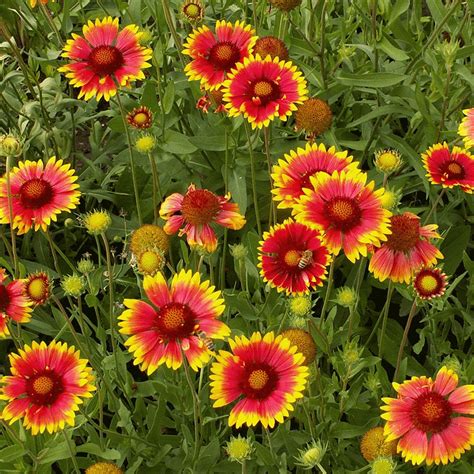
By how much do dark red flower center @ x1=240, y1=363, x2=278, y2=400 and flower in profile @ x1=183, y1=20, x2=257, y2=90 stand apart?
0.81 m

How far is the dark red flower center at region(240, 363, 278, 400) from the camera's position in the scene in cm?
142

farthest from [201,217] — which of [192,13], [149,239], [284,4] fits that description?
[192,13]

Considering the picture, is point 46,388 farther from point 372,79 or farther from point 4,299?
point 372,79

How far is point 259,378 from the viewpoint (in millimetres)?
1421

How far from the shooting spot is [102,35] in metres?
2.05

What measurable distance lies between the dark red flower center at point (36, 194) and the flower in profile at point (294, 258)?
0.56 meters

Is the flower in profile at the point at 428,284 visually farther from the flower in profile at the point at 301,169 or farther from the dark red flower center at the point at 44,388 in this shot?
the dark red flower center at the point at 44,388

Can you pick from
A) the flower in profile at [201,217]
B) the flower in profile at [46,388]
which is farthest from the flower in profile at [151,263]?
the flower in profile at [46,388]

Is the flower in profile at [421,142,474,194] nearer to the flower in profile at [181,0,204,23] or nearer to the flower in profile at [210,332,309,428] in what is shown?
the flower in profile at [210,332,309,428]

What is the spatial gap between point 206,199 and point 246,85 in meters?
0.34

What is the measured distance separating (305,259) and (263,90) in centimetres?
50

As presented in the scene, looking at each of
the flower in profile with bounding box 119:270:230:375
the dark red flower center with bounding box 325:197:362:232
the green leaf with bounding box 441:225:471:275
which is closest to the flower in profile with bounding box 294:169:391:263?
the dark red flower center with bounding box 325:197:362:232

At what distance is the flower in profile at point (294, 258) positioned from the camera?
1.52 meters

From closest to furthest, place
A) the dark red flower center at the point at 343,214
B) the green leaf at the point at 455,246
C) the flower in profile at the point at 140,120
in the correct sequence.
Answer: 1. the dark red flower center at the point at 343,214
2. the flower in profile at the point at 140,120
3. the green leaf at the point at 455,246
